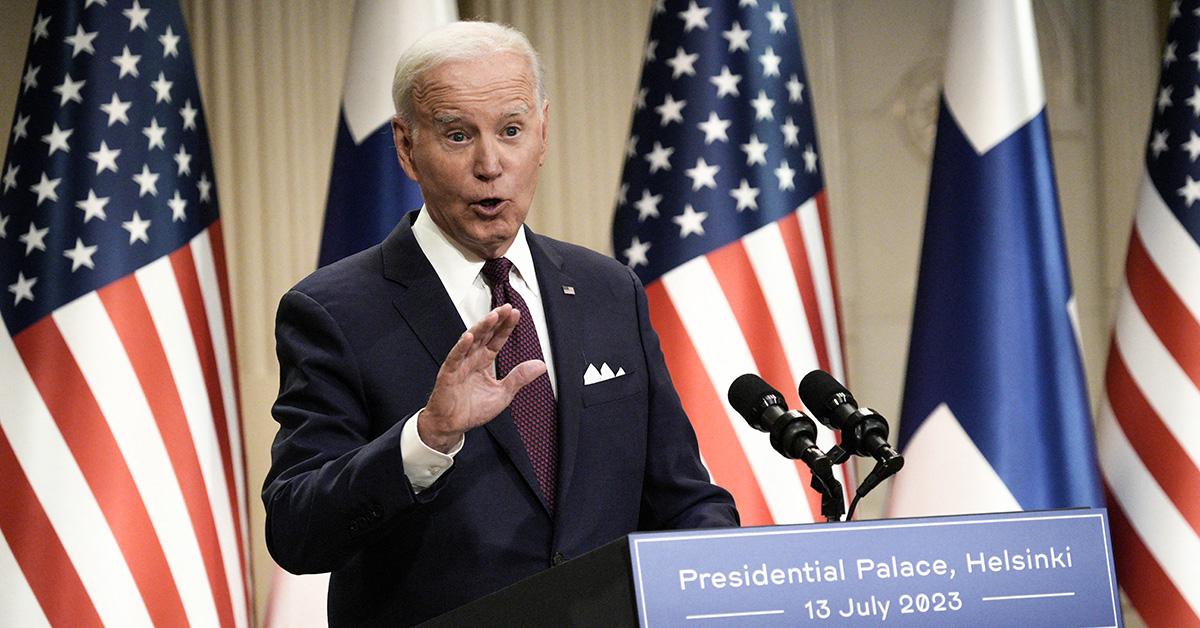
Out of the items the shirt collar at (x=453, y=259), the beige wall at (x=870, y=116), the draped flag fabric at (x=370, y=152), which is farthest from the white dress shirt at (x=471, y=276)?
the beige wall at (x=870, y=116)

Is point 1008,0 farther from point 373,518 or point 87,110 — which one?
point 373,518

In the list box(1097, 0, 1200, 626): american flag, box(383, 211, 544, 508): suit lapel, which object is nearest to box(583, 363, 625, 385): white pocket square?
box(383, 211, 544, 508): suit lapel

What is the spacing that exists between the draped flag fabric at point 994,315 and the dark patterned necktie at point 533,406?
2065mm

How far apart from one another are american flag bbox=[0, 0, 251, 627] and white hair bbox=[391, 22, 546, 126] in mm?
1803

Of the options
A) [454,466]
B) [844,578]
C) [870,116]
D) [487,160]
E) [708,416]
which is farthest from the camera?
[870,116]

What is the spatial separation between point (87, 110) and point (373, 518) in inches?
91.3

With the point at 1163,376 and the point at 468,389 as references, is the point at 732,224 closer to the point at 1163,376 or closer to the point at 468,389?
the point at 1163,376

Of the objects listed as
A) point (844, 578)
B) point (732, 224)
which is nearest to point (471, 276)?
point (844, 578)

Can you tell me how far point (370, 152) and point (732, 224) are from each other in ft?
3.33

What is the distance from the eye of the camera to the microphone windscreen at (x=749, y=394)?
65.7 inches

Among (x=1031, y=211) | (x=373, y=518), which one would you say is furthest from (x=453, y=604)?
(x=1031, y=211)

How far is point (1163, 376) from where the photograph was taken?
3715mm

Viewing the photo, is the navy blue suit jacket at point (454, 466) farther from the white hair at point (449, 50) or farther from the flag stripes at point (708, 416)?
the flag stripes at point (708, 416)

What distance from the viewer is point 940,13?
4691 millimetres
